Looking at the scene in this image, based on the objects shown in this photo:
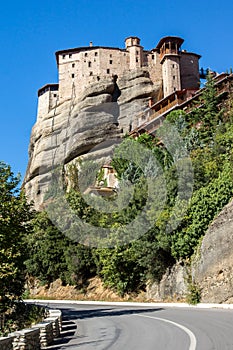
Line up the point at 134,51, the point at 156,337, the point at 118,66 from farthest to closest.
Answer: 1. the point at 134,51
2. the point at 118,66
3. the point at 156,337

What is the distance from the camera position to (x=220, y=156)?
3825 cm

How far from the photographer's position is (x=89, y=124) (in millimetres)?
76250

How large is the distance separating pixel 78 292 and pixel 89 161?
28.2 metres

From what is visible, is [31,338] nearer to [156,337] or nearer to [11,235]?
[156,337]

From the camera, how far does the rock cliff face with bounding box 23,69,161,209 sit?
75312 mm

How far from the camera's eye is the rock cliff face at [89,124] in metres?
75.3

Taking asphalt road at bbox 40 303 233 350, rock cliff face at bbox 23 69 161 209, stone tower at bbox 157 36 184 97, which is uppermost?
stone tower at bbox 157 36 184 97

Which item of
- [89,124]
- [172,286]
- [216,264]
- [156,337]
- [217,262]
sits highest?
[89,124]

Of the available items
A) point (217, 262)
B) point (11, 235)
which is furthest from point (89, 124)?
point (11, 235)

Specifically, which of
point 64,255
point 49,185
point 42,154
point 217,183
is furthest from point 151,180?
point 42,154

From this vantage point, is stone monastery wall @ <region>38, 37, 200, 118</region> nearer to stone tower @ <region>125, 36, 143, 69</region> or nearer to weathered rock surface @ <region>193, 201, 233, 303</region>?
stone tower @ <region>125, 36, 143, 69</region>

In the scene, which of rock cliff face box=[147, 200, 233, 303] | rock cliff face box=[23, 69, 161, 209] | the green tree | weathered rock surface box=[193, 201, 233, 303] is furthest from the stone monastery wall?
the green tree

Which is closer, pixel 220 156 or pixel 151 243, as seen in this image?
pixel 151 243

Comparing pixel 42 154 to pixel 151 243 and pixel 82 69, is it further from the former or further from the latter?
pixel 151 243
